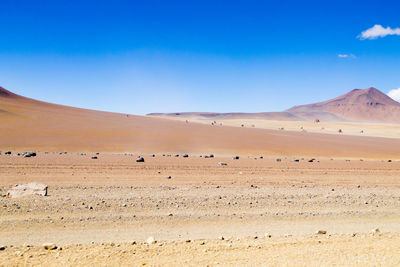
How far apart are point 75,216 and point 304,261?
4.58m

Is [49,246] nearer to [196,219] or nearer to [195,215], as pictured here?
[196,219]

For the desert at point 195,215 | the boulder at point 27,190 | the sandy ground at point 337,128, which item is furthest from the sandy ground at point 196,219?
the sandy ground at point 337,128

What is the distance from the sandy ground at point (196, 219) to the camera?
17.4 feet

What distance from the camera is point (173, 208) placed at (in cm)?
853

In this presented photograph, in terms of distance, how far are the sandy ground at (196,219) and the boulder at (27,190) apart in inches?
10.9

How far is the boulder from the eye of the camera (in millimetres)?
8867

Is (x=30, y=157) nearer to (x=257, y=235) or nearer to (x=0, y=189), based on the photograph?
(x=0, y=189)

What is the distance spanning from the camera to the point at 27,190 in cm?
907

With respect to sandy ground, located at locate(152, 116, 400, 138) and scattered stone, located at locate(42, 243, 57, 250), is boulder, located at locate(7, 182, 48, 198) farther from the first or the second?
sandy ground, located at locate(152, 116, 400, 138)

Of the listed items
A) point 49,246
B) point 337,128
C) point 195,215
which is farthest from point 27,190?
point 337,128

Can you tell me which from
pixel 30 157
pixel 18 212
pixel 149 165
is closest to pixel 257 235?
pixel 18 212

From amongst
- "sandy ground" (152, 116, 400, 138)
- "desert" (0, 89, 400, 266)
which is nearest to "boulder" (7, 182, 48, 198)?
"desert" (0, 89, 400, 266)

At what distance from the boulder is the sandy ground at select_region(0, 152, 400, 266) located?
0.28 m

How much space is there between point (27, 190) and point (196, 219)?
14.1 ft
